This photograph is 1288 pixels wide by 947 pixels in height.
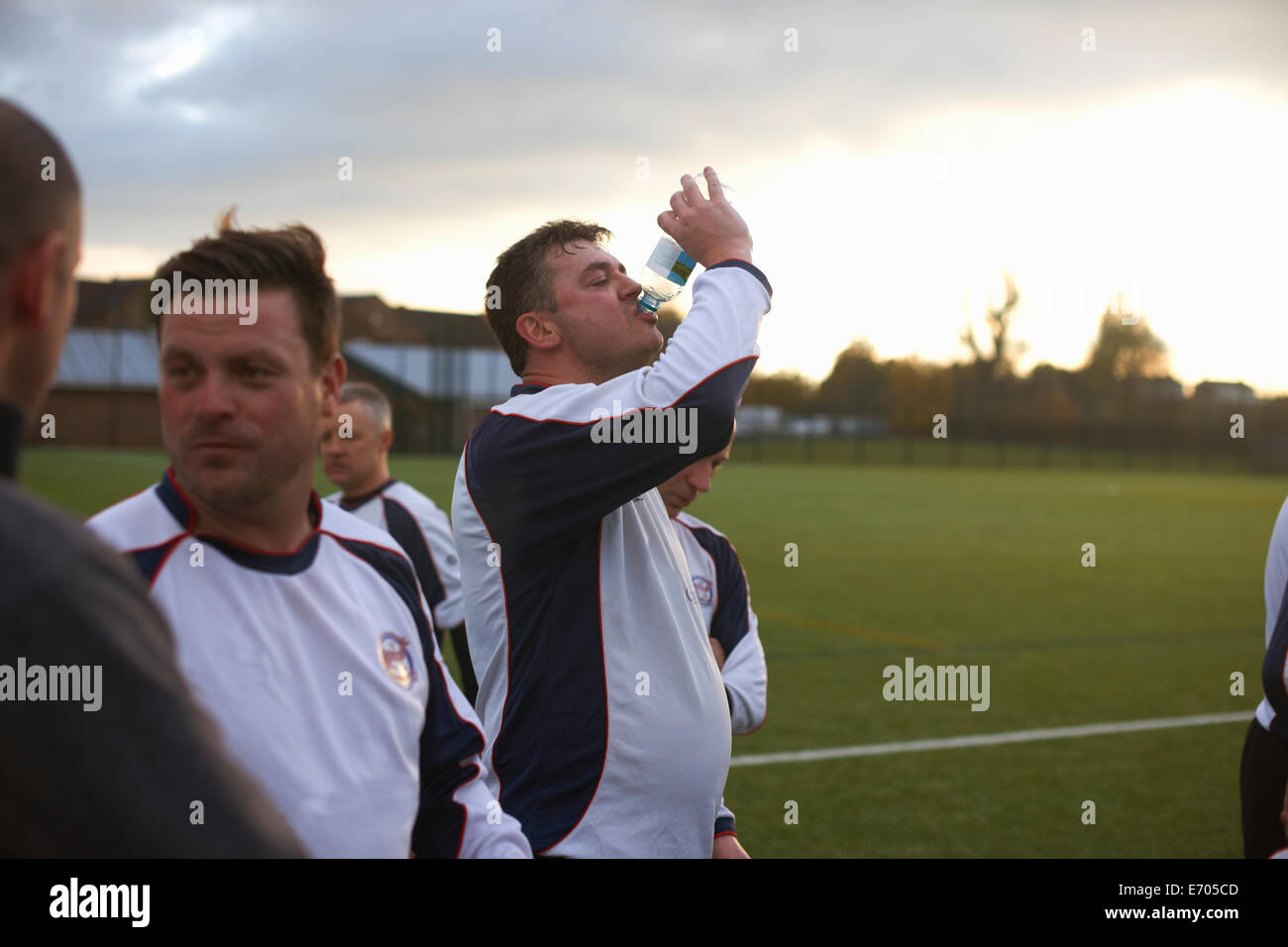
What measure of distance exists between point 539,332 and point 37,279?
75.2 inches

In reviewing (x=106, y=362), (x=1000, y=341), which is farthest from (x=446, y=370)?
(x=1000, y=341)

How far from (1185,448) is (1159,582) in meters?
51.0

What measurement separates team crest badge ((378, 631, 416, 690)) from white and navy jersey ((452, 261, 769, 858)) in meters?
0.63

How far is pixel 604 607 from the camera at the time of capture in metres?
2.67

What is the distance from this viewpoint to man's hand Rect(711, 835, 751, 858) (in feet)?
9.61

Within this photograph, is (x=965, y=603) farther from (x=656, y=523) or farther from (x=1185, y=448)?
(x=1185, y=448)

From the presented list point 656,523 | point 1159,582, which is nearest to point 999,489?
point 1159,582

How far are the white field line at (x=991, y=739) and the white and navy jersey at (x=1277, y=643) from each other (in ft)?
12.6

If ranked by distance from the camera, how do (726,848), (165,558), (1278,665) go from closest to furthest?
(165,558) < (726,848) < (1278,665)

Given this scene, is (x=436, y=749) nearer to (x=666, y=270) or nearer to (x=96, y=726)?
(x=96, y=726)

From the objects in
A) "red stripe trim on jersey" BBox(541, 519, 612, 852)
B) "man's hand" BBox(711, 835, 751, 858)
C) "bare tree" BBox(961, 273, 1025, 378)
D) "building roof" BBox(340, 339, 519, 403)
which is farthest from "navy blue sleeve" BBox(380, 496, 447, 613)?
"bare tree" BBox(961, 273, 1025, 378)

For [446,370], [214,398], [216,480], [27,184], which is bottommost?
[216,480]

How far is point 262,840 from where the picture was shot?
3.49 feet
